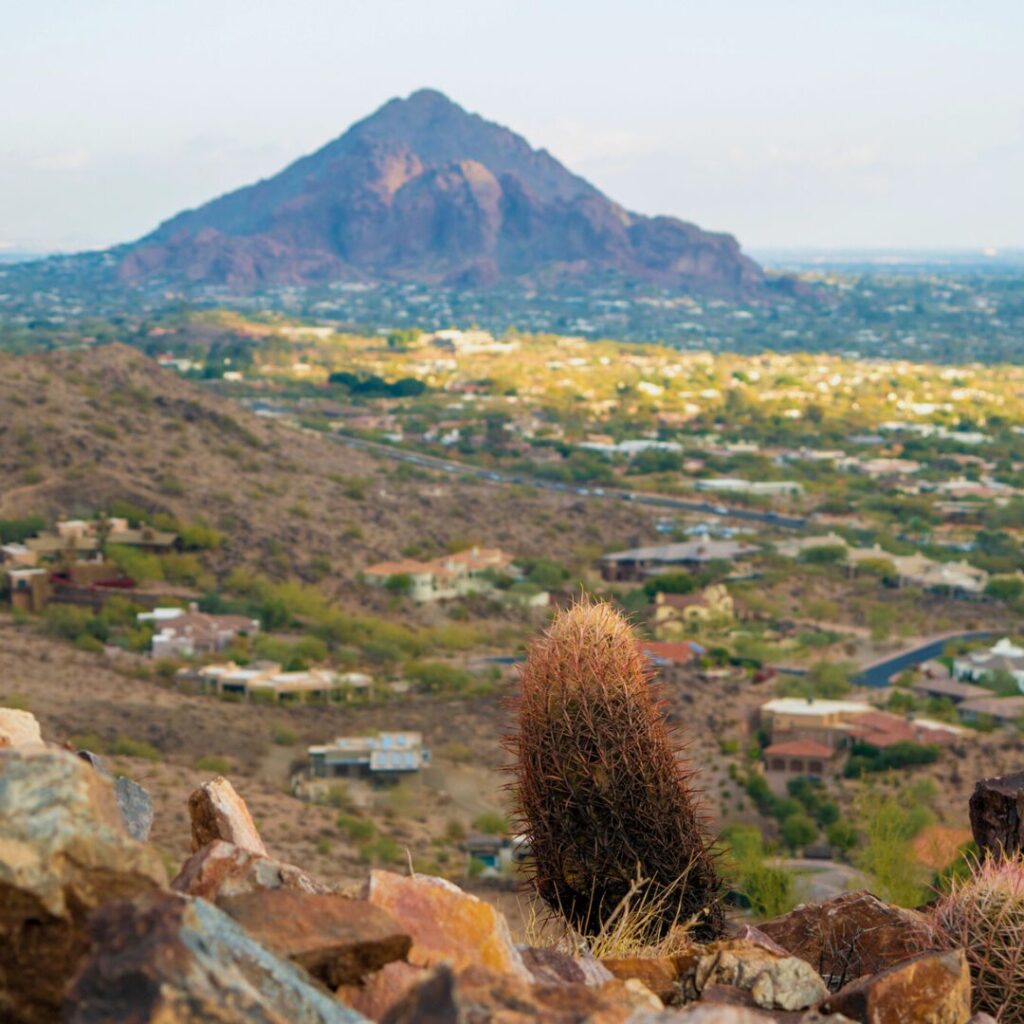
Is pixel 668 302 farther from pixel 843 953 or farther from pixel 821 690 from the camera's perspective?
pixel 843 953

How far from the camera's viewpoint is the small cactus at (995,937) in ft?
16.7

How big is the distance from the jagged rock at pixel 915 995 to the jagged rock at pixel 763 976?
0.09 meters

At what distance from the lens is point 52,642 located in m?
32.6

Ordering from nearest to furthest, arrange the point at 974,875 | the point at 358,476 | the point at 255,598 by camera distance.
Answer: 1. the point at 974,875
2. the point at 255,598
3. the point at 358,476

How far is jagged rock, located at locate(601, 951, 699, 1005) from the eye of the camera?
4.90 m

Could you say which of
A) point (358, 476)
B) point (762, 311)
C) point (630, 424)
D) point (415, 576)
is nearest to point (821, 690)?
point (415, 576)

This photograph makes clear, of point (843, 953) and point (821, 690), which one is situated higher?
point (843, 953)

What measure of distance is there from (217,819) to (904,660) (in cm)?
3365

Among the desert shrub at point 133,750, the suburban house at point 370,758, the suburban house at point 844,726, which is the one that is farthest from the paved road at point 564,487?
the desert shrub at point 133,750

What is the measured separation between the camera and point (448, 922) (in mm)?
4398

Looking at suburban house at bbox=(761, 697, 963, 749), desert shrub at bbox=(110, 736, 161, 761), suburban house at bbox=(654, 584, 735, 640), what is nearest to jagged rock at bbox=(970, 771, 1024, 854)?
desert shrub at bbox=(110, 736, 161, 761)

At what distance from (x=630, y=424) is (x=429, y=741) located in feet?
192

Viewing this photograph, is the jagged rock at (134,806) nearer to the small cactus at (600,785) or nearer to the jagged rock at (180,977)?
the small cactus at (600,785)

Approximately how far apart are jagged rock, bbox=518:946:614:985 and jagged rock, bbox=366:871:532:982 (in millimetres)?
90
